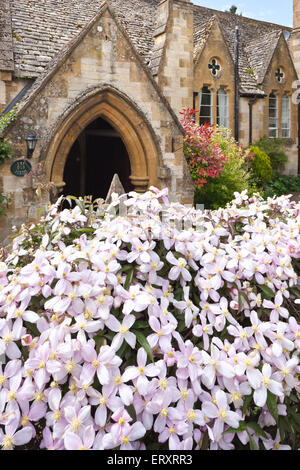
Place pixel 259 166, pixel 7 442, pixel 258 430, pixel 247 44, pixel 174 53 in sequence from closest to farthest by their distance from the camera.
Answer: pixel 7 442, pixel 258 430, pixel 174 53, pixel 259 166, pixel 247 44

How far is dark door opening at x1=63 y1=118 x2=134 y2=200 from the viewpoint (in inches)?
545

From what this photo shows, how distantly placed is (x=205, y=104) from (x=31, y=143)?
11.0 meters

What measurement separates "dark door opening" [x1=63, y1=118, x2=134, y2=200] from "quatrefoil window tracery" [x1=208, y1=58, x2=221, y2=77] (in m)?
5.39

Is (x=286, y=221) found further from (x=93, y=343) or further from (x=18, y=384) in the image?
(x=18, y=384)

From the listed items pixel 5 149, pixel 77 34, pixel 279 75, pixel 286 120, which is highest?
pixel 279 75

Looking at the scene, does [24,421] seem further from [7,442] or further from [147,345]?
[147,345]

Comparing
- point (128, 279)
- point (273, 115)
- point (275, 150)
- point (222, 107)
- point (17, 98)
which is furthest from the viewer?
point (273, 115)

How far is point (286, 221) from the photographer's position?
262 centimetres

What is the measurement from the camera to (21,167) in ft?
27.2

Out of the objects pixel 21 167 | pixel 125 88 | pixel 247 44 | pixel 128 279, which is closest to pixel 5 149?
pixel 21 167

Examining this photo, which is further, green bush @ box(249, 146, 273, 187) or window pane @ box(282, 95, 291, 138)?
window pane @ box(282, 95, 291, 138)

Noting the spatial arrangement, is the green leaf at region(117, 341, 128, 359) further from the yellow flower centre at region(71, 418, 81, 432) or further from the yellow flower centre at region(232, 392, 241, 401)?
the yellow flower centre at region(232, 392, 241, 401)

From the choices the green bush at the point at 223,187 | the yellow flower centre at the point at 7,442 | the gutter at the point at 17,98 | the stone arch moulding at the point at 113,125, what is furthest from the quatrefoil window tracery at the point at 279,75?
the yellow flower centre at the point at 7,442

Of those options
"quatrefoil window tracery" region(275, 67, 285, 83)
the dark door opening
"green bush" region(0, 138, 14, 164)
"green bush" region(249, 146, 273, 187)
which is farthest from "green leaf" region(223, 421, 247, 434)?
"quatrefoil window tracery" region(275, 67, 285, 83)
